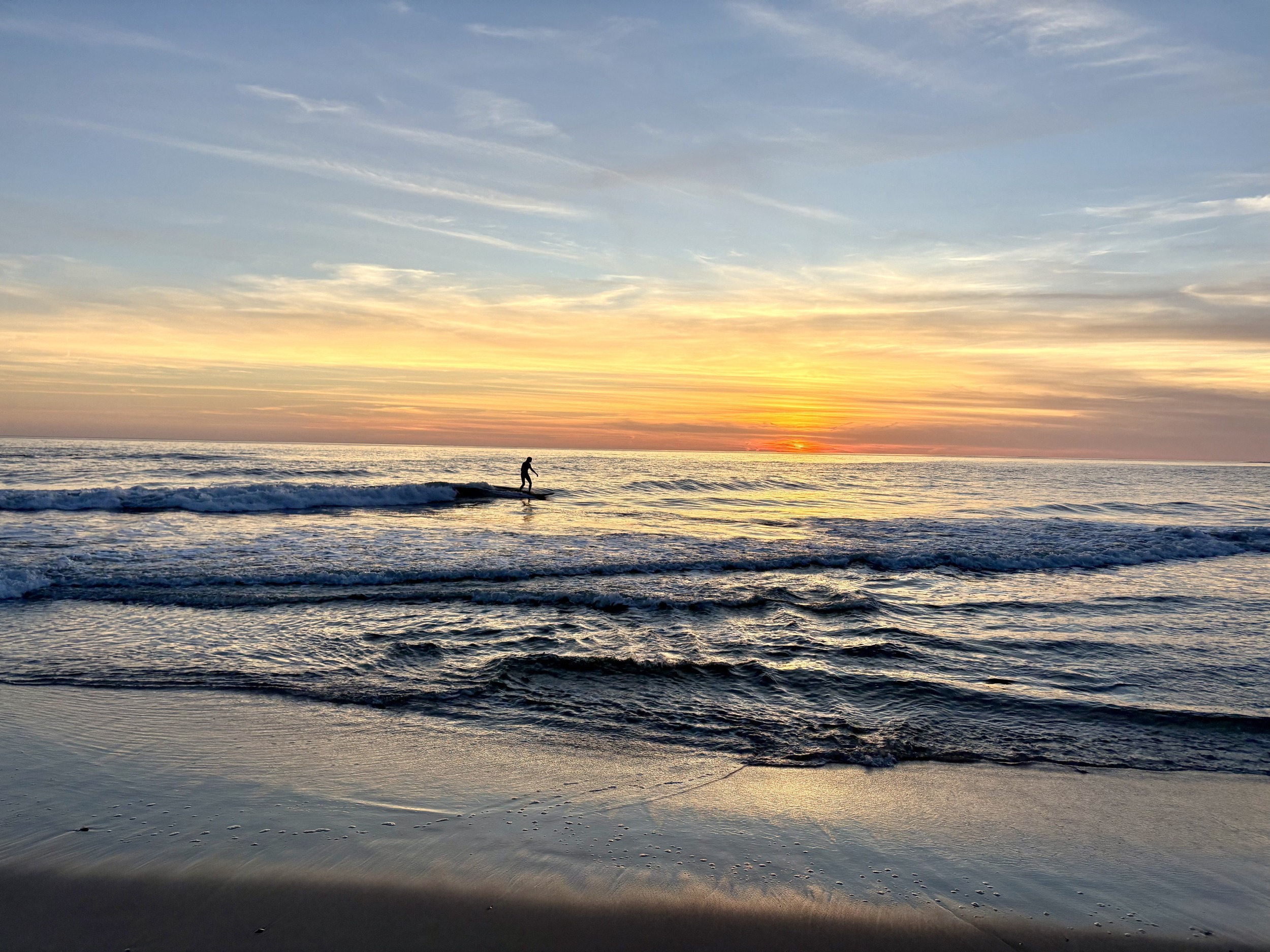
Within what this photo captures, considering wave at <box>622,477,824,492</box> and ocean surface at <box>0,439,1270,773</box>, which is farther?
wave at <box>622,477,824,492</box>

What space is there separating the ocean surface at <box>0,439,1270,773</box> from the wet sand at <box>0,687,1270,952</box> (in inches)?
30.8

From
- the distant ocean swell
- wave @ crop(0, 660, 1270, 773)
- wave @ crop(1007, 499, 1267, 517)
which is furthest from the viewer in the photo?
wave @ crop(1007, 499, 1267, 517)

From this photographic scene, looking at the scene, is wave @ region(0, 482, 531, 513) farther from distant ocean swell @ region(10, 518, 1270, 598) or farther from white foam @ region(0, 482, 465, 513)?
distant ocean swell @ region(10, 518, 1270, 598)

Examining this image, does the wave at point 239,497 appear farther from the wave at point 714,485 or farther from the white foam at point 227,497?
the wave at point 714,485

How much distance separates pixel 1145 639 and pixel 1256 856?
648 cm

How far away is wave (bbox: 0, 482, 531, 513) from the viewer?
27258 mm

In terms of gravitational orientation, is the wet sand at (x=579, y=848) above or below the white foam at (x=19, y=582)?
below

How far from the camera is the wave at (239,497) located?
27258 millimetres

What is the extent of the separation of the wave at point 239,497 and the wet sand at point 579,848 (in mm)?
25103

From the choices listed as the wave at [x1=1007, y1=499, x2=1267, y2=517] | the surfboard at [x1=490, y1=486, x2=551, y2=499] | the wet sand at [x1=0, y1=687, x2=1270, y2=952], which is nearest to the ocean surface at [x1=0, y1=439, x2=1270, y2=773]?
the wet sand at [x1=0, y1=687, x2=1270, y2=952]

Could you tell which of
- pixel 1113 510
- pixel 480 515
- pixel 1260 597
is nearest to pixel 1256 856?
pixel 1260 597

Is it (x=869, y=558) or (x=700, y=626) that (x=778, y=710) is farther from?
(x=869, y=558)

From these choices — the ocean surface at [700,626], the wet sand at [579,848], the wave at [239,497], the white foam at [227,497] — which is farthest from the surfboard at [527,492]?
the wet sand at [579,848]

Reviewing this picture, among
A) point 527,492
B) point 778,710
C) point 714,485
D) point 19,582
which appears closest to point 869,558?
point 778,710
